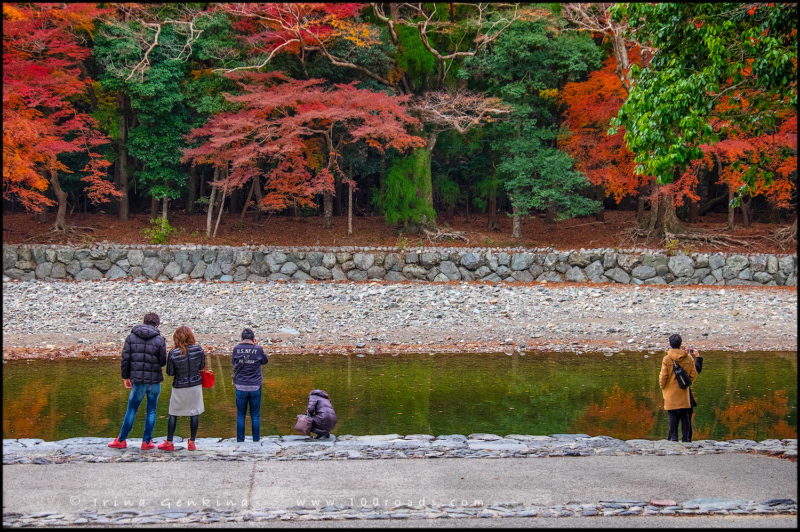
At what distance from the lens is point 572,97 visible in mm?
25047

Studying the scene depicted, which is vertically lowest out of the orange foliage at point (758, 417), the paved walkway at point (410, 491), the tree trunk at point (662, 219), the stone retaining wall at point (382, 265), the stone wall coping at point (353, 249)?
the orange foliage at point (758, 417)

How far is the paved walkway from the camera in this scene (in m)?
5.37

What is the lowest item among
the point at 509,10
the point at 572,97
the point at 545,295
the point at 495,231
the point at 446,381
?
the point at 446,381

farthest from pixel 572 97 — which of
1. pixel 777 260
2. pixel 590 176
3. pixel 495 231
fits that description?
pixel 777 260

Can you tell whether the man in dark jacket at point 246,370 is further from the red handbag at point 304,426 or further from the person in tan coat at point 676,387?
the person in tan coat at point 676,387

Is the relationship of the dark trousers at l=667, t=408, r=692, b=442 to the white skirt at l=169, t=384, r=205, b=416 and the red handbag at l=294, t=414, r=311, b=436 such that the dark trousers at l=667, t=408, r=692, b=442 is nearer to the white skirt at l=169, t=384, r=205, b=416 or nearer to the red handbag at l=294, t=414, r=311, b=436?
the red handbag at l=294, t=414, r=311, b=436

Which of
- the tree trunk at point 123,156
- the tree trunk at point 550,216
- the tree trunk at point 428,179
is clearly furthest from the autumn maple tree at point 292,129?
the tree trunk at point 550,216

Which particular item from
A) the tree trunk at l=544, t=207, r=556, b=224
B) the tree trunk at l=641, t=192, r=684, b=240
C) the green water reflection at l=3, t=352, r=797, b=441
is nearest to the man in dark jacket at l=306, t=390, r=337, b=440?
the green water reflection at l=3, t=352, r=797, b=441

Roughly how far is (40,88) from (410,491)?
68.9 ft

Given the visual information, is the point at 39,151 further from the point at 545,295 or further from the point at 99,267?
the point at 545,295

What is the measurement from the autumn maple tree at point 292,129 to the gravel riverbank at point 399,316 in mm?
4310

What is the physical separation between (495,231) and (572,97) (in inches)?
244

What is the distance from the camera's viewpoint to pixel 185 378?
747 centimetres

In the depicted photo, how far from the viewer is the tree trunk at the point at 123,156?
1048 inches
